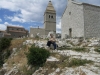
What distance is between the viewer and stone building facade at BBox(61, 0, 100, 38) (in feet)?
92.0

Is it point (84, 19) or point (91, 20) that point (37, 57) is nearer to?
point (84, 19)

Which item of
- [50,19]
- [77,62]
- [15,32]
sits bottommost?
[77,62]

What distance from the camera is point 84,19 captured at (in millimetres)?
27938

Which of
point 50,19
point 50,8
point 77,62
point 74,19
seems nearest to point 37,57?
point 77,62

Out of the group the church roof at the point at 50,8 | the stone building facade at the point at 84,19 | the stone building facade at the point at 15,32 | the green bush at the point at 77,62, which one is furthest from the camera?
the stone building facade at the point at 15,32

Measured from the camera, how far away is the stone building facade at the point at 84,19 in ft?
92.0

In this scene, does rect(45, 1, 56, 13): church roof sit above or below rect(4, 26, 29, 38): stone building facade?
above

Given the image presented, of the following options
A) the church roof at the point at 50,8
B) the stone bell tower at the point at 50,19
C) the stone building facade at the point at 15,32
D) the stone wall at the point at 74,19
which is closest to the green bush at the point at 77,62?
the stone wall at the point at 74,19

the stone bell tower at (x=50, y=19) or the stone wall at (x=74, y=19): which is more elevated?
the stone bell tower at (x=50, y=19)

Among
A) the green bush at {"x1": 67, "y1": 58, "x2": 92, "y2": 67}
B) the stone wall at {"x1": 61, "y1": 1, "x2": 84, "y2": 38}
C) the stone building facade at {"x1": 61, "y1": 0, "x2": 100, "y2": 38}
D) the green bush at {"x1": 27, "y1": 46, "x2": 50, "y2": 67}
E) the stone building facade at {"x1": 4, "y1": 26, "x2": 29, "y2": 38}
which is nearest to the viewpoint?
the green bush at {"x1": 67, "y1": 58, "x2": 92, "y2": 67}

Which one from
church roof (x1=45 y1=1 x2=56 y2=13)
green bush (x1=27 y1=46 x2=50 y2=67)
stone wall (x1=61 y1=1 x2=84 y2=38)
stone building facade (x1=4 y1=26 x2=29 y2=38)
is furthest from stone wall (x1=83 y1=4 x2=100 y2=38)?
stone building facade (x1=4 y1=26 x2=29 y2=38)

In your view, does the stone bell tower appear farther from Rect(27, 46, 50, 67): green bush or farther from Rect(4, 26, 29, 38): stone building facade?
Rect(27, 46, 50, 67): green bush

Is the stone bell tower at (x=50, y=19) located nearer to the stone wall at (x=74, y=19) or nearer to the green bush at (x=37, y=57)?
the stone wall at (x=74, y=19)

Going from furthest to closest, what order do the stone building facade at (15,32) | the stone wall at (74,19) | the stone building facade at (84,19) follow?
the stone building facade at (15,32) → the stone wall at (74,19) → the stone building facade at (84,19)
